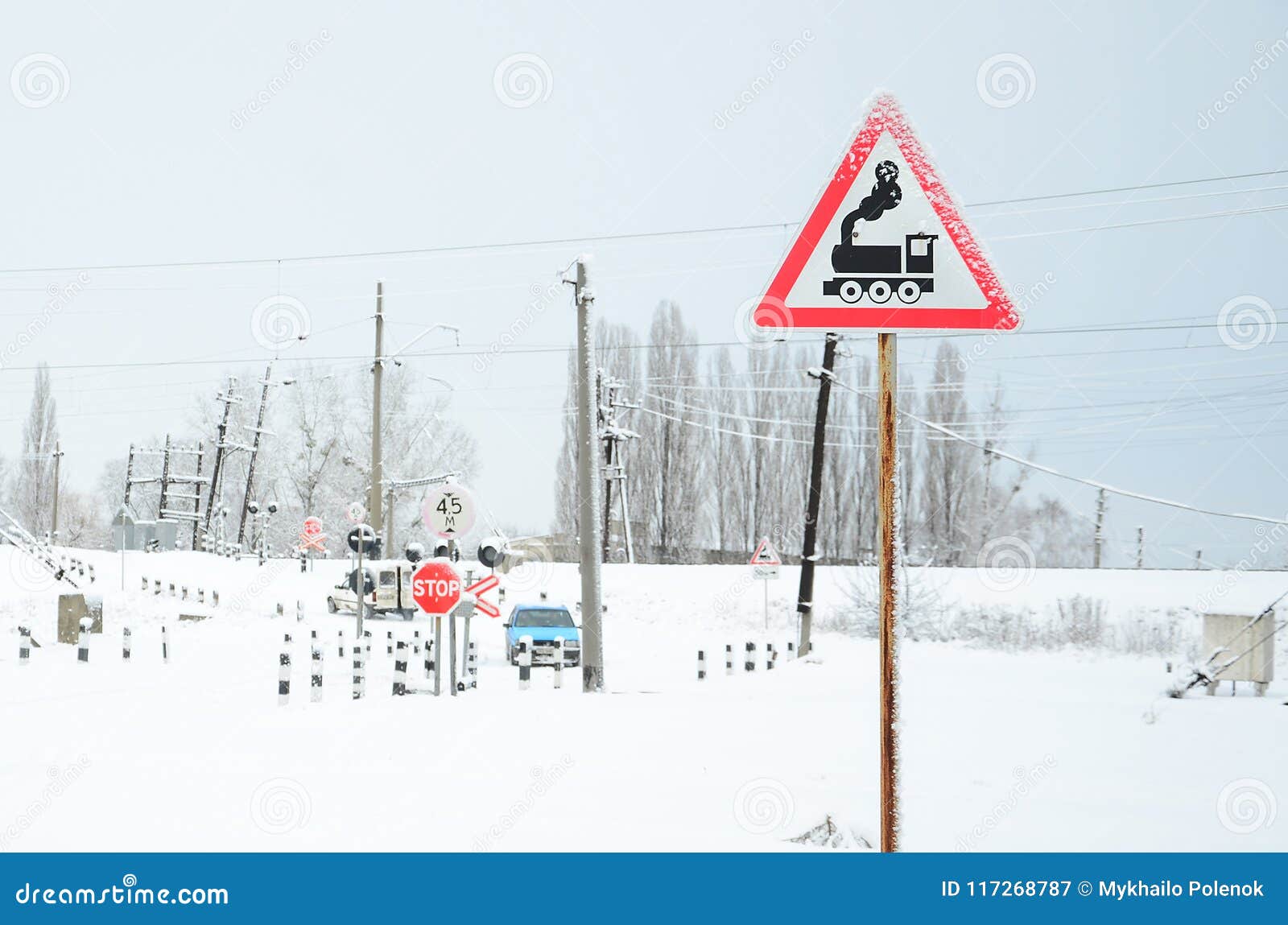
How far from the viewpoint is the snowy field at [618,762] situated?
7.39 metres

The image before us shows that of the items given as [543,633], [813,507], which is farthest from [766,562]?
[543,633]

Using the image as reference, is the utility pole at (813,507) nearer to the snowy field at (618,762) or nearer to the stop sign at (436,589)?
the snowy field at (618,762)

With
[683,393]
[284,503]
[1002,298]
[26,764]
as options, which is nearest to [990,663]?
[26,764]

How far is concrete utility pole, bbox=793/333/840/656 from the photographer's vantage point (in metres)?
28.6

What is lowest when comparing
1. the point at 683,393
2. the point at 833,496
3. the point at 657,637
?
the point at 657,637

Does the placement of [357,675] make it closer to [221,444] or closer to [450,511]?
[450,511]

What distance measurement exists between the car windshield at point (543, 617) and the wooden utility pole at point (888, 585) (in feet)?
77.9

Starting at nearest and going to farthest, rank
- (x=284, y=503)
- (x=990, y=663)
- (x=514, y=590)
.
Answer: (x=990, y=663), (x=514, y=590), (x=284, y=503)

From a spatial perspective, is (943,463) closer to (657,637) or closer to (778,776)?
(657,637)

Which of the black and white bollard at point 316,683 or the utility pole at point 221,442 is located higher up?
the utility pole at point 221,442

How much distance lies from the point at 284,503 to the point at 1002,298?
70163 millimetres

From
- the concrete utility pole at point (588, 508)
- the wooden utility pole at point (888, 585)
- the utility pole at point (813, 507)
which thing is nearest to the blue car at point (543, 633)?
the utility pole at point (813, 507)

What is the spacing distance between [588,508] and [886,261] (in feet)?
54.0

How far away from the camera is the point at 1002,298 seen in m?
4.91
